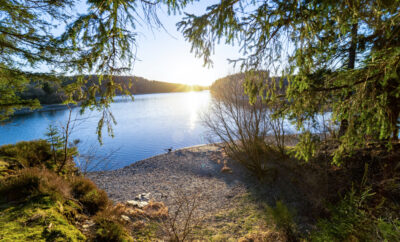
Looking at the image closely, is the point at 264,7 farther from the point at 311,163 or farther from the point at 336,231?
the point at 311,163

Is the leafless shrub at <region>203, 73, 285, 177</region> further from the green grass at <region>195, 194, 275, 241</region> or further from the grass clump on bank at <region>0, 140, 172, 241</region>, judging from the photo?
the grass clump on bank at <region>0, 140, 172, 241</region>

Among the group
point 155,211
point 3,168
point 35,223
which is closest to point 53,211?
point 35,223

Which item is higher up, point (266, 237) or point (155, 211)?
point (266, 237)

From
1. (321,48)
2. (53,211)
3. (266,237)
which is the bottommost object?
(266,237)

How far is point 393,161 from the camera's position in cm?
435

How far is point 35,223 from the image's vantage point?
2008mm

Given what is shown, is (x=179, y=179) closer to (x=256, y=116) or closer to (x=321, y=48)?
(x=256, y=116)

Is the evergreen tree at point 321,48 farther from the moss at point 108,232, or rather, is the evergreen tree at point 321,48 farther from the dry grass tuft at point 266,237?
the moss at point 108,232

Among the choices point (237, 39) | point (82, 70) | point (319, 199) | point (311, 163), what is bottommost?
point (319, 199)

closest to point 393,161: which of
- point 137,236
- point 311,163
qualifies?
point 311,163

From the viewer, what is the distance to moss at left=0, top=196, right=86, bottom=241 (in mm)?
1810

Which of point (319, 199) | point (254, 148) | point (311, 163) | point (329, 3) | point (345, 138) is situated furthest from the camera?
point (254, 148)

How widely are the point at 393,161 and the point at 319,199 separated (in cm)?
200

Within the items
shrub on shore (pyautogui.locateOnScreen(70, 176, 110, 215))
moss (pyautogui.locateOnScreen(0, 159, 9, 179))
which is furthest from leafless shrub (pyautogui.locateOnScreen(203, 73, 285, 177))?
moss (pyautogui.locateOnScreen(0, 159, 9, 179))
